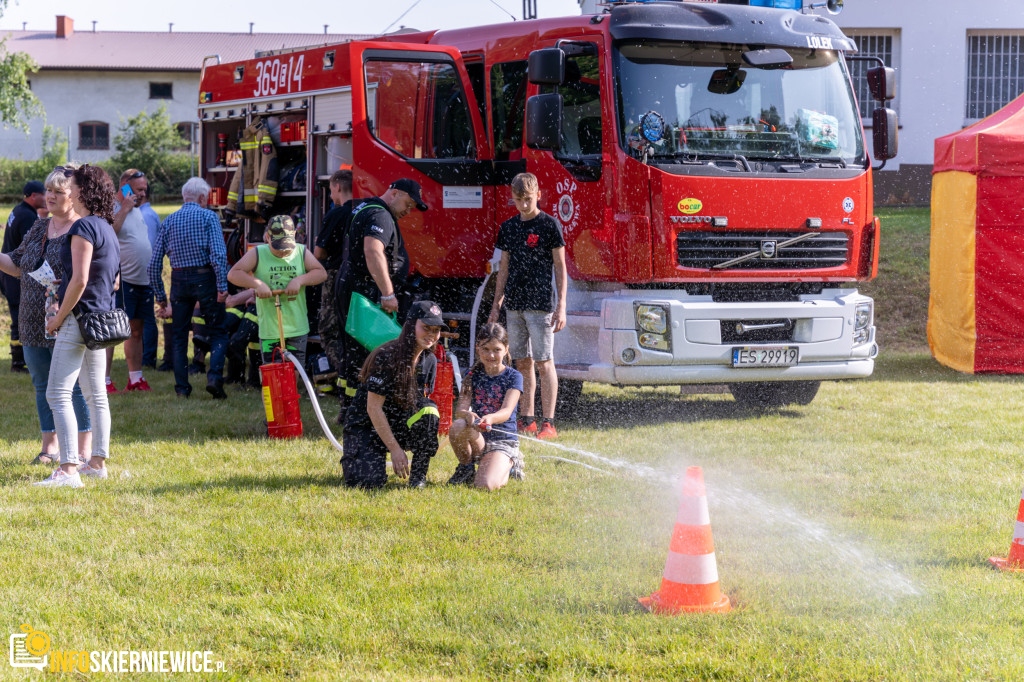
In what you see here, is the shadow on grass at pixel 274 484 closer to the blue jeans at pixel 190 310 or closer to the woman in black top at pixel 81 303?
the woman in black top at pixel 81 303

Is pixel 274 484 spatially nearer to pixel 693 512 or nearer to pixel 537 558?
pixel 537 558

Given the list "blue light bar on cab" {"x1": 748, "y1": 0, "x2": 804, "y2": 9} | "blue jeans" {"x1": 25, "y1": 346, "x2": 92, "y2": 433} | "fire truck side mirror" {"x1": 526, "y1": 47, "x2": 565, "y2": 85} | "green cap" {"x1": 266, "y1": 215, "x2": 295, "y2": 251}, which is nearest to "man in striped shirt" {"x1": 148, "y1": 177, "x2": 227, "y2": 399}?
"green cap" {"x1": 266, "y1": 215, "x2": 295, "y2": 251}

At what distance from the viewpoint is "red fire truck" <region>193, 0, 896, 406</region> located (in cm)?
809

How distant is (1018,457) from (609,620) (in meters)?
4.48

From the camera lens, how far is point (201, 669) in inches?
152

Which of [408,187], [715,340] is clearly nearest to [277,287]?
[408,187]

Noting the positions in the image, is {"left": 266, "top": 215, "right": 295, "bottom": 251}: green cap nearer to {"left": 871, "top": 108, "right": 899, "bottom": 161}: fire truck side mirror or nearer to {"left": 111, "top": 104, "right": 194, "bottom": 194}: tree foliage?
{"left": 871, "top": 108, "right": 899, "bottom": 161}: fire truck side mirror

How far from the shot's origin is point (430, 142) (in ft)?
30.5

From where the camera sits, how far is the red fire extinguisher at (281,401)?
798 centimetres

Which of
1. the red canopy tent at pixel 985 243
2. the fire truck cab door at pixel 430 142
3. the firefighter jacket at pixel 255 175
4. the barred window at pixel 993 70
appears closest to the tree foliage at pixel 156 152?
the barred window at pixel 993 70

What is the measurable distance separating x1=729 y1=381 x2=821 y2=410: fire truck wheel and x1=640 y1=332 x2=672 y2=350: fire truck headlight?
1939 mm

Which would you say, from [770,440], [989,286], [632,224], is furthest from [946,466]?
[989,286]

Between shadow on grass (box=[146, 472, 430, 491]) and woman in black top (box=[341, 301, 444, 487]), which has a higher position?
woman in black top (box=[341, 301, 444, 487])

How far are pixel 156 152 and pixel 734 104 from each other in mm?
39294
